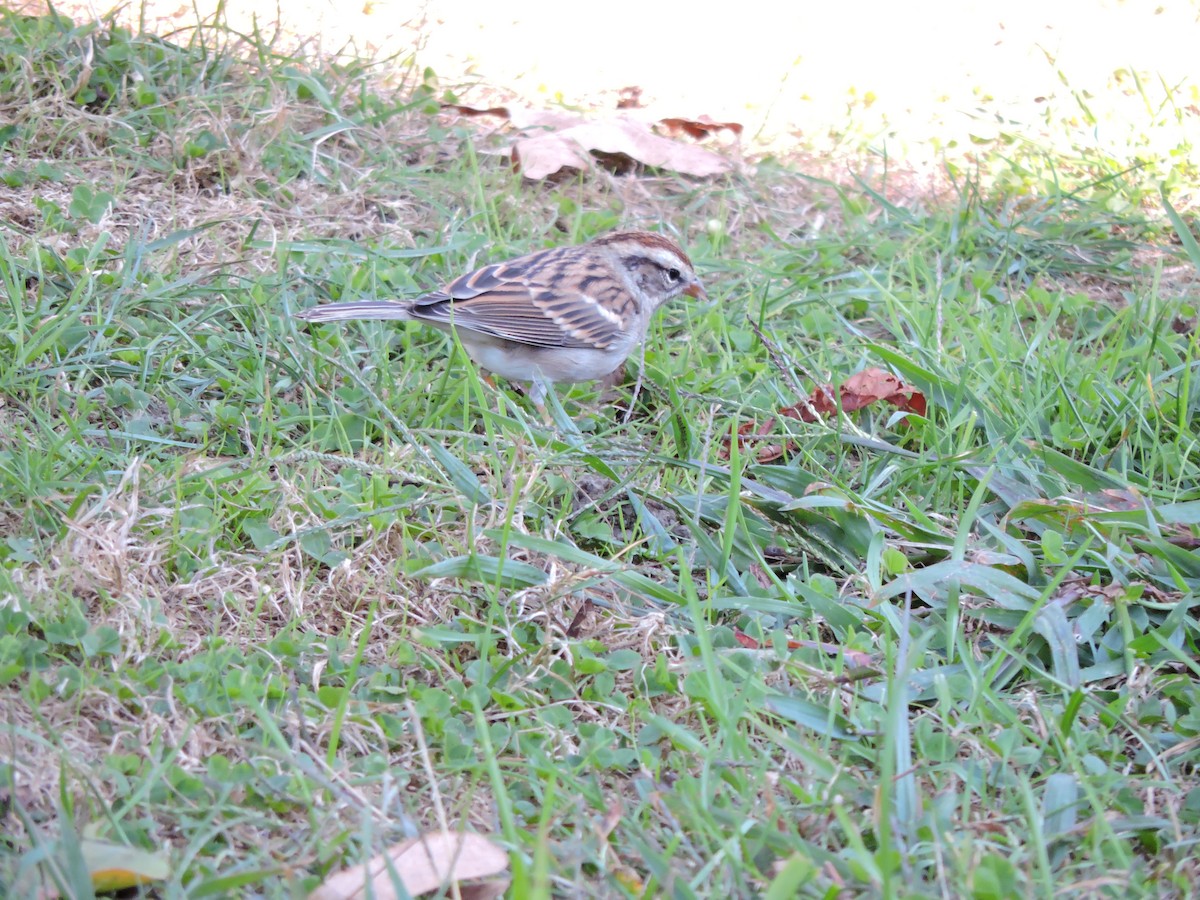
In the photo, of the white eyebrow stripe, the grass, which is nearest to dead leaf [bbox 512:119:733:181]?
the grass

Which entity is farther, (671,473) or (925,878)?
(671,473)

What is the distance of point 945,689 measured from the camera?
10.0 feet

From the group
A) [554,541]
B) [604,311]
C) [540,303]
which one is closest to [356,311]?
[540,303]

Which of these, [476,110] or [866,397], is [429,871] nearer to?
[866,397]

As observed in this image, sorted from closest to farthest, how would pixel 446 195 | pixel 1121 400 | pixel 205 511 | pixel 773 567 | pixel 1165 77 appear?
1. pixel 205 511
2. pixel 773 567
3. pixel 1121 400
4. pixel 446 195
5. pixel 1165 77

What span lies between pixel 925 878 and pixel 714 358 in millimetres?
2720

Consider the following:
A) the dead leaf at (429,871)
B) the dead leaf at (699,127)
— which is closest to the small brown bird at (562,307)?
the dead leaf at (699,127)

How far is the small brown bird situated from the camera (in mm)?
4805

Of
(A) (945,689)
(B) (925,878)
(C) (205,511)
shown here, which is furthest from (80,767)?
(A) (945,689)

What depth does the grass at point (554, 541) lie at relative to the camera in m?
2.62

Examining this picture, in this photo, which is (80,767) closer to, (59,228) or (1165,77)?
(59,228)

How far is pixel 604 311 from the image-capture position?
16.2 feet

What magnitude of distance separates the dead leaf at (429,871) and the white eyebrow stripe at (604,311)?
→ 9.14ft

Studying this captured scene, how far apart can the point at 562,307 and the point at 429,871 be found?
2.93 m
